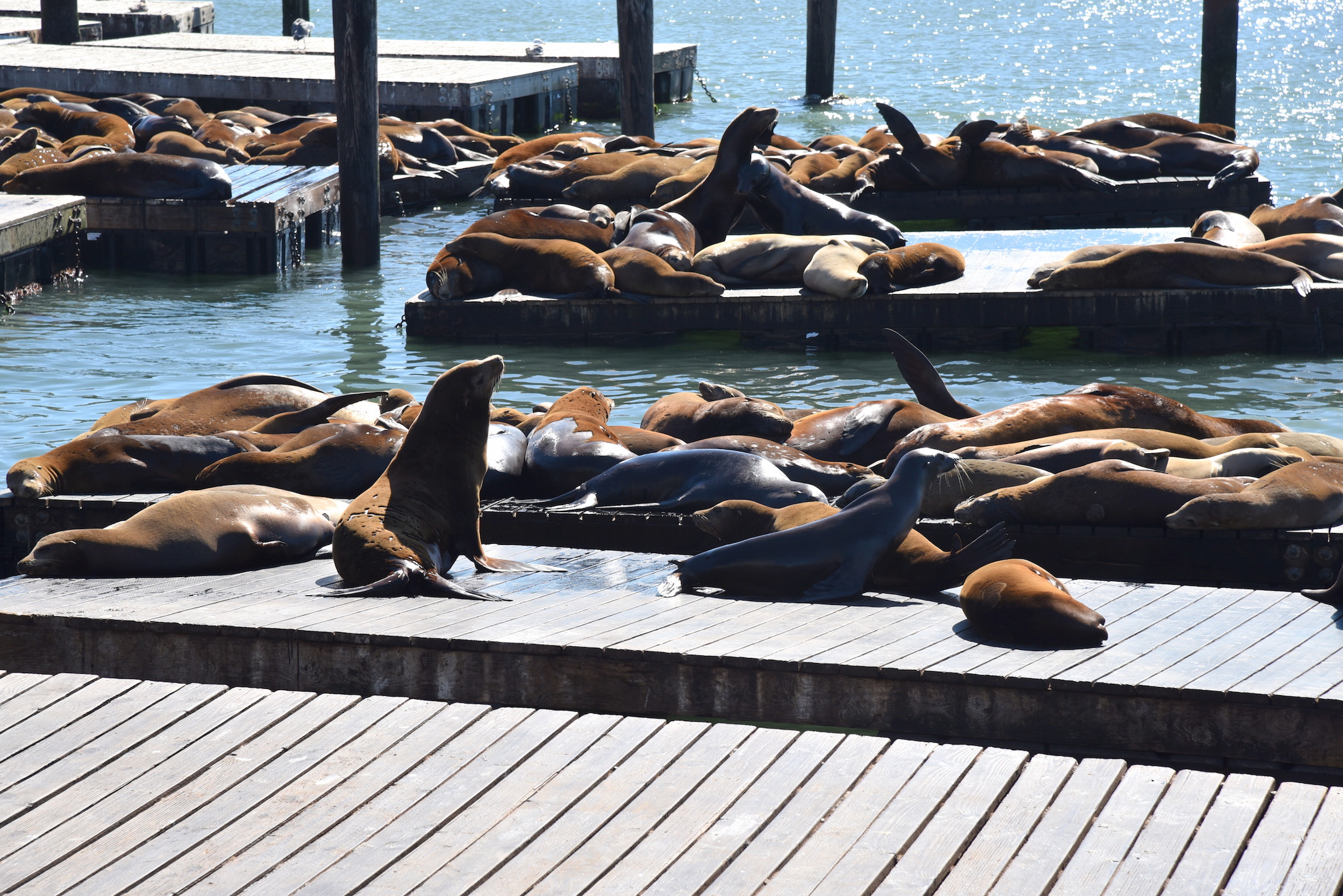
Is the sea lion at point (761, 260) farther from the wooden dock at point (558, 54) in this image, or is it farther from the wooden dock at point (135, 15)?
the wooden dock at point (135, 15)

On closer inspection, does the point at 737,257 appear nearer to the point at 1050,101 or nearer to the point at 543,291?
the point at 543,291

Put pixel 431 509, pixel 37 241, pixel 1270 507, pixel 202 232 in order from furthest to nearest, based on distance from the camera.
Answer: pixel 202 232 < pixel 37 241 < pixel 1270 507 < pixel 431 509

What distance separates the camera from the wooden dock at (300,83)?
68.6ft

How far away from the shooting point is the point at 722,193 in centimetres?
1165

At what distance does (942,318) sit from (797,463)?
4.72 meters

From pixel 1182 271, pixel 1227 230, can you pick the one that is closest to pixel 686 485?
pixel 1182 271

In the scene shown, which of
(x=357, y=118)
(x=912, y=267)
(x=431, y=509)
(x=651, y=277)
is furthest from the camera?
(x=357, y=118)

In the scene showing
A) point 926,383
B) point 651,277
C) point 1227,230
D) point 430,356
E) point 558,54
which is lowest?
point 430,356

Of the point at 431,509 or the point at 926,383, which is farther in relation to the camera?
the point at 926,383

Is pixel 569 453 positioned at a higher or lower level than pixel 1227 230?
lower

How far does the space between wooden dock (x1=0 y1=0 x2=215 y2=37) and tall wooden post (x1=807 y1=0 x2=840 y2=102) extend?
501 inches

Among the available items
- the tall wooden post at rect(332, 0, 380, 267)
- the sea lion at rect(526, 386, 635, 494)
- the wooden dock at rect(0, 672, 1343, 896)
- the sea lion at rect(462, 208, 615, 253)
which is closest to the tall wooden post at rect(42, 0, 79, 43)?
the tall wooden post at rect(332, 0, 380, 267)

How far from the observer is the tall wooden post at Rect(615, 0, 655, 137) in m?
15.8

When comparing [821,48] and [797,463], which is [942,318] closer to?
[797,463]
